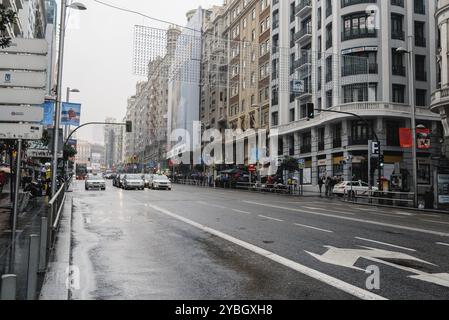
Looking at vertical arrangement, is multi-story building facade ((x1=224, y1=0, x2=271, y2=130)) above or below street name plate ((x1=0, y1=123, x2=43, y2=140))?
above

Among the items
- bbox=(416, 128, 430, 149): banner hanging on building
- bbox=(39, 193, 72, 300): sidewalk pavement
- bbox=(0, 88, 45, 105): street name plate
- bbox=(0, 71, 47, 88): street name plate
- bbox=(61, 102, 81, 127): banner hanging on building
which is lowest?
bbox=(39, 193, 72, 300): sidewalk pavement

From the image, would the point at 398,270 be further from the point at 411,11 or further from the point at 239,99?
the point at 239,99

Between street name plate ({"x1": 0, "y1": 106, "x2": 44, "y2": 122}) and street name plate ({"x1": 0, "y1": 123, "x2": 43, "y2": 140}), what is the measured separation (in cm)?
10

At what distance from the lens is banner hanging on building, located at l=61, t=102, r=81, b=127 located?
22.5 meters

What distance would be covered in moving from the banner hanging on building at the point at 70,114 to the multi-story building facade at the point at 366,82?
837 inches

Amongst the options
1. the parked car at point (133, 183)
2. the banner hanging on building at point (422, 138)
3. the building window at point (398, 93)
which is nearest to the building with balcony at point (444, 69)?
the banner hanging on building at point (422, 138)

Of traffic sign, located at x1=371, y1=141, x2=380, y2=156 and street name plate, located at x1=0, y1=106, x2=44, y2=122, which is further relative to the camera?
traffic sign, located at x1=371, y1=141, x2=380, y2=156

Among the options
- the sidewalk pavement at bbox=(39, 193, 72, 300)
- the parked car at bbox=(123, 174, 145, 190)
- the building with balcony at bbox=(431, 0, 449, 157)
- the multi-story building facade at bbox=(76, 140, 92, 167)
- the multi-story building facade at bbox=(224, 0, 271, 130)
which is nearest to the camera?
the sidewalk pavement at bbox=(39, 193, 72, 300)

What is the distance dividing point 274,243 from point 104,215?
835 cm

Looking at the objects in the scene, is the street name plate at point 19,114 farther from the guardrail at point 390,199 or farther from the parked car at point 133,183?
the parked car at point 133,183

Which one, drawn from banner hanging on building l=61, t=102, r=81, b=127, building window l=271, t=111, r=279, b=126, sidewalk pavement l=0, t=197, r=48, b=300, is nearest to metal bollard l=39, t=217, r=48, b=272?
sidewalk pavement l=0, t=197, r=48, b=300

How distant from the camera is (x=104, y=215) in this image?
15.8m

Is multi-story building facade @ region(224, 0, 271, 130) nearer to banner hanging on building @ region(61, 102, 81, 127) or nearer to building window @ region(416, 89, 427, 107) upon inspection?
building window @ region(416, 89, 427, 107)
